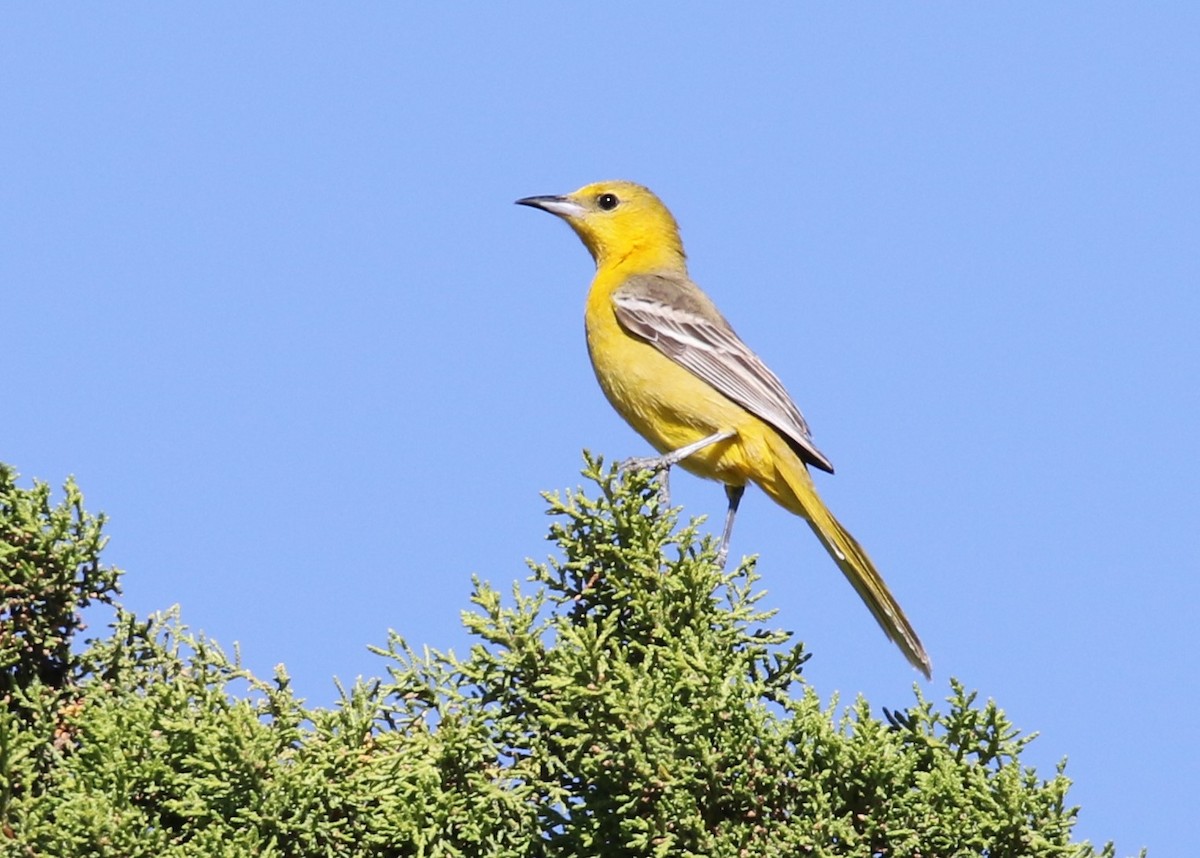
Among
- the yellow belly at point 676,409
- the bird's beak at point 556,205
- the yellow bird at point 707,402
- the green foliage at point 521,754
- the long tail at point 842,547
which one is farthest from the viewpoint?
the bird's beak at point 556,205

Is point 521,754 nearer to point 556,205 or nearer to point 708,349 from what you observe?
point 708,349

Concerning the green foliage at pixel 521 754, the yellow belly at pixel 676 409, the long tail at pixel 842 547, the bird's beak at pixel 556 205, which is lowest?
the green foliage at pixel 521 754

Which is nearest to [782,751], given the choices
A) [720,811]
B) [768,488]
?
[720,811]

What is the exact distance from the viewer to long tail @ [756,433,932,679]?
5535 mm

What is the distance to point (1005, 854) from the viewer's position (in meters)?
3.34

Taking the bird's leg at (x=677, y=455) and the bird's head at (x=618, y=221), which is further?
the bird's head at (x=618, y=221)

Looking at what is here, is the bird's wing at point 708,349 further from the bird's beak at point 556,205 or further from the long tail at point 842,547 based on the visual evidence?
the bird's beak at point 556,205

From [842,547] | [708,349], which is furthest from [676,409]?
[842,547]

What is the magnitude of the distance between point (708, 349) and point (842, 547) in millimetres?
1217

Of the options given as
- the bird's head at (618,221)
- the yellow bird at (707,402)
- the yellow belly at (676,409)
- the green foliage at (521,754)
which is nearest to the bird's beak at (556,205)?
the bird's head at (618,221)

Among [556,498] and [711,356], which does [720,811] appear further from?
[711,356]

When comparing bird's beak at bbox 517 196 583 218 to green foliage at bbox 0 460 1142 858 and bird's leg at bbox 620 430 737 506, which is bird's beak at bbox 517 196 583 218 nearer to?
bird's leg at bbox 620 430 737 506

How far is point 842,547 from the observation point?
596cm

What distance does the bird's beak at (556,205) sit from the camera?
7684 mm
